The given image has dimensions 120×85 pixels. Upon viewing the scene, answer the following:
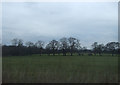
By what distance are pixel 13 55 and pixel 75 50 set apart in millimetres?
6565

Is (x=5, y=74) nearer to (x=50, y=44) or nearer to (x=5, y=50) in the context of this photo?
(x=5, y=50)

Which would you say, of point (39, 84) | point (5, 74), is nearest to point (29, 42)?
point (5, 74)

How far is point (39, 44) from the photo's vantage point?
14273mm

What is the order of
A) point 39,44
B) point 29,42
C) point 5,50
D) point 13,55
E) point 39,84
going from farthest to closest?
1. point 39,44
2. point 29,42
3. point 13,55
4. point 5,50
5. point 39,84

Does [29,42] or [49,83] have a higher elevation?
[29,42]

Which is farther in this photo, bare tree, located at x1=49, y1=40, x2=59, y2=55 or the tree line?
bare tree, located at x1=49, y1=40, x2=59, y2=55

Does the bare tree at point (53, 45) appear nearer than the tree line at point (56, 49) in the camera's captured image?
No

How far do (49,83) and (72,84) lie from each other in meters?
0.70

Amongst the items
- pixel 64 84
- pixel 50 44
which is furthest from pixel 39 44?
pixel 64 84

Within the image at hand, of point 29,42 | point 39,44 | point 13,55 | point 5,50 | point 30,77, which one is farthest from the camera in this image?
point 39,44

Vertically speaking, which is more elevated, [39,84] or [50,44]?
[50,44]

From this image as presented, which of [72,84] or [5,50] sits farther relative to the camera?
[5,50]

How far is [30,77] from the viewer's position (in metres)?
6.34

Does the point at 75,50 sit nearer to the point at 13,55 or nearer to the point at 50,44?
the point at 50,44
